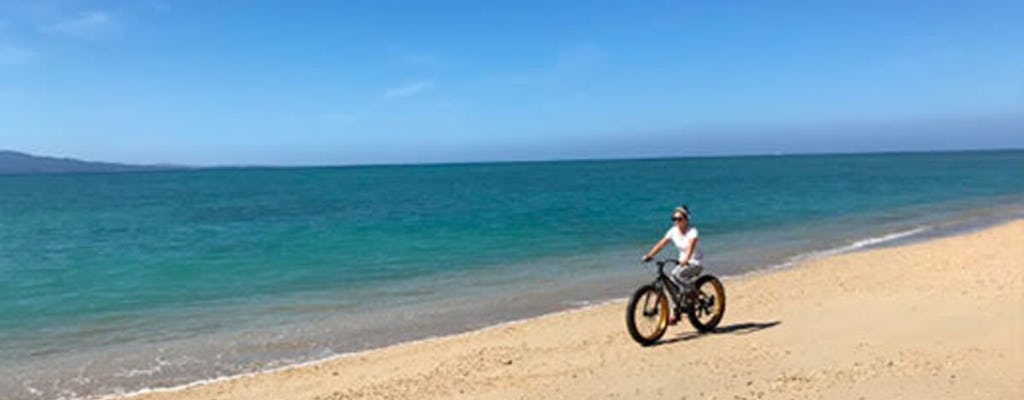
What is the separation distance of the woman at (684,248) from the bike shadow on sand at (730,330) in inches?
26.1

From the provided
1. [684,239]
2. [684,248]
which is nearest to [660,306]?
[684,248]

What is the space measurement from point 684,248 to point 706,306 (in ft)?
3.56

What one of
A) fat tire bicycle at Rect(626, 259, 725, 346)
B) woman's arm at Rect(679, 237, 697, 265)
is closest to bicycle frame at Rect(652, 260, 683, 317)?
fat tire bicycle at Rect(626, 259, 725, 346)

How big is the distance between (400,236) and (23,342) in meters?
17.0

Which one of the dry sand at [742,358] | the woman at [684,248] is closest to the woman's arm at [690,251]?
the woman at [684,248]

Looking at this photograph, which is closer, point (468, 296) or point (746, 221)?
point (468, 296)

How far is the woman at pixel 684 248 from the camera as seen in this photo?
9867 mm

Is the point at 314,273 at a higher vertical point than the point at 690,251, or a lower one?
lower

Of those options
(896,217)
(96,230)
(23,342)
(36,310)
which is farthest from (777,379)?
(96,230)

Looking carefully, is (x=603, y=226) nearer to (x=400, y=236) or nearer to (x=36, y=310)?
(x=400, y=236)

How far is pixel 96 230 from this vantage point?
35.1 m

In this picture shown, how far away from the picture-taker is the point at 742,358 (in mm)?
9016

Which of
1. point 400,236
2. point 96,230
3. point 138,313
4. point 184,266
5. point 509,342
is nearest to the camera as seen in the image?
point 509,342

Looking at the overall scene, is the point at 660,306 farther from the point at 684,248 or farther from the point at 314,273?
the point at 314,273
